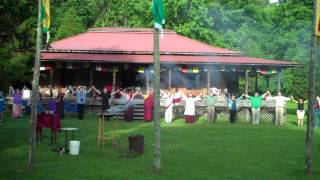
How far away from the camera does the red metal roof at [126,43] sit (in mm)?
38844

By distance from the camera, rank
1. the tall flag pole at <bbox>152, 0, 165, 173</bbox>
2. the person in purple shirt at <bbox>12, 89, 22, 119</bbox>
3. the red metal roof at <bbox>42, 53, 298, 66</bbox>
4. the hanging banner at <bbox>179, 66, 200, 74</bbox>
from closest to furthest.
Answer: the tall flag pole at <bbox>152, 0, 165, 173</bbox>, the person in purple shirt at <bbox>12, 89, 22, 119</bbox>, the red metal roof at <bbox>42, 53, 298, 66</bbox>, the hanging banner at <bbox>179, 66, 200, 74</bbox>

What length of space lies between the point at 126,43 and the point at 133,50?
2899 mm

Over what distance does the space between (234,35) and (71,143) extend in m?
47.0

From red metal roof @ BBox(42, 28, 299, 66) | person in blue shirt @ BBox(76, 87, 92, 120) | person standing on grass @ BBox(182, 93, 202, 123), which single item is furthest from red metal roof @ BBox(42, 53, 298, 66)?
person standing on grass @ BBox(182, 93, 202, 123)

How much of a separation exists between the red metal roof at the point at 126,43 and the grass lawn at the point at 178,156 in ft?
44.5

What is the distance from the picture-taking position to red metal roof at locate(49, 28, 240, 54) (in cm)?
3884

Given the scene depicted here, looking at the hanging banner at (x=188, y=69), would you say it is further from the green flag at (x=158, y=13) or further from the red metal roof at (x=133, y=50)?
the green flag at (x=158, y=13)

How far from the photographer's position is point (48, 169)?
14617 mm

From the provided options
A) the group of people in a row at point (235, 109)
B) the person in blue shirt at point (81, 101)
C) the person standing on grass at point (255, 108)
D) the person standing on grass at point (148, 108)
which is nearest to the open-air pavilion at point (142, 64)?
the person in blue shirt at point (81, 101)

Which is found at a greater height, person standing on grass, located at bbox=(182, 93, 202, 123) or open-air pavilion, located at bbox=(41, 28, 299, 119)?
open-air pavilion, located at bbox=(41, 28, 299, 119)

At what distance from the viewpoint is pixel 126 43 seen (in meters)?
41.0

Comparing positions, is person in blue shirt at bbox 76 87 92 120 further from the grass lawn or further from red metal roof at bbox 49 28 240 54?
red metal roof at bbox 49 28 240 54

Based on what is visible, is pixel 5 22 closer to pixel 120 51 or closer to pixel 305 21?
pixel 120 51

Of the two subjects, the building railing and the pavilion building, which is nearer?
the building railing
